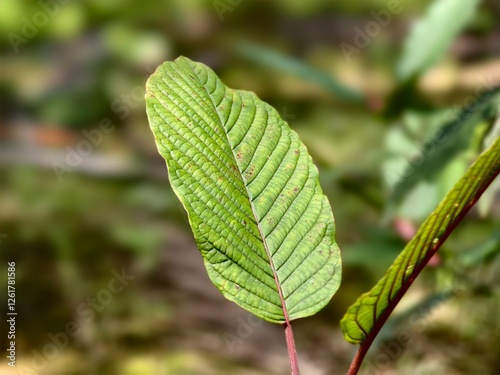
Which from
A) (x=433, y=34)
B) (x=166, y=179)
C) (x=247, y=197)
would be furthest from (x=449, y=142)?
(x=166, y=179)

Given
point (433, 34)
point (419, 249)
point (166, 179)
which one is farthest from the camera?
point (166, 179)

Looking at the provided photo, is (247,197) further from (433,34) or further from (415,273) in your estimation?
(433,34)

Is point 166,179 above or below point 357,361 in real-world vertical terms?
below

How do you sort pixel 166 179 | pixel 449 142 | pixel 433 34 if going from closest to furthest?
pixel 449 142 < pixel 433 34 < pixel 166 179

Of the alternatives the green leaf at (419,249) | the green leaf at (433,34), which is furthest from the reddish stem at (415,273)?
the green leaf at (433,34)

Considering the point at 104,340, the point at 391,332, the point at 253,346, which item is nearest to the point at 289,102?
the point at 253,346

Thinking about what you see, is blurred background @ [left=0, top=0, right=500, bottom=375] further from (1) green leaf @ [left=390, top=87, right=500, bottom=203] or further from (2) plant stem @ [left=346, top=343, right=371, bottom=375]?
(2) plant stem @ [left=346, top=343, right=371, bottom=375]

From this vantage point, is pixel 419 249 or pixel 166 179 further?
pixel 166 179

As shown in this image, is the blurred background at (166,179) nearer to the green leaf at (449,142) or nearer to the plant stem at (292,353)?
the green leaf at (449,142)
